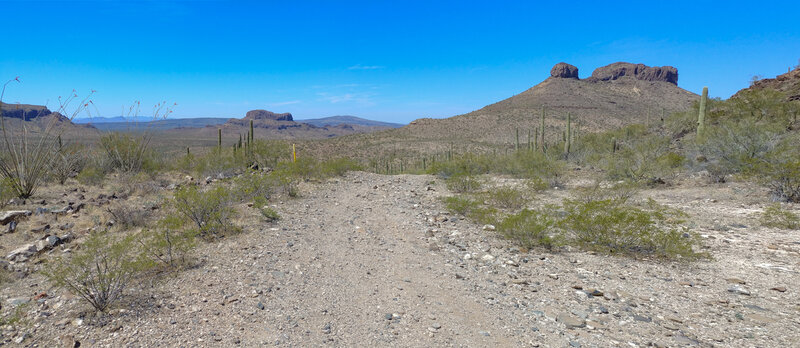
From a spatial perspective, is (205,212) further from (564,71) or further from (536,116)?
(564,71)

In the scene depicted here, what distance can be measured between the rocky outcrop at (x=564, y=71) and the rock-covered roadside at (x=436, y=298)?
3604 inches

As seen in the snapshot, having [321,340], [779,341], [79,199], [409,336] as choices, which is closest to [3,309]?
[321,340]

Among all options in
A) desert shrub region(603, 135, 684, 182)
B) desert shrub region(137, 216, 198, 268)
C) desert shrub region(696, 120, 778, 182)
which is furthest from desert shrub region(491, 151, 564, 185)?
desert shrub region(137, 216, 198, 268)

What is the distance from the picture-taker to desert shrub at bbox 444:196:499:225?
774cm

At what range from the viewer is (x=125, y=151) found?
45.8 ft

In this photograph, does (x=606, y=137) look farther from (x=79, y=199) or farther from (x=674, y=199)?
(x=79, y=199)

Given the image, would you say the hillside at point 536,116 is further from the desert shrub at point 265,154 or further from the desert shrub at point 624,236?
the desert shrub at point 624,236

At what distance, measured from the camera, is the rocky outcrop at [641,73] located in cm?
9662

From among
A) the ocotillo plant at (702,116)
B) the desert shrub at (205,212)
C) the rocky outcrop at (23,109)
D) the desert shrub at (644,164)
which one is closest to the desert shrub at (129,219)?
the desert shrub at (205,212)

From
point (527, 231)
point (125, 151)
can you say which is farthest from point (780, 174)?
point (125, 151)

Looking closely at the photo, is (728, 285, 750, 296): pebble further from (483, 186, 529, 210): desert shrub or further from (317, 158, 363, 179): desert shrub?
(317, 158, 363, 179): desert shrub

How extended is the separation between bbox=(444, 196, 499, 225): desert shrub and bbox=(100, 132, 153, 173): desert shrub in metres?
11.7

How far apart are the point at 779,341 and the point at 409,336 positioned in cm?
327

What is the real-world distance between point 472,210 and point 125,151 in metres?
13.1
